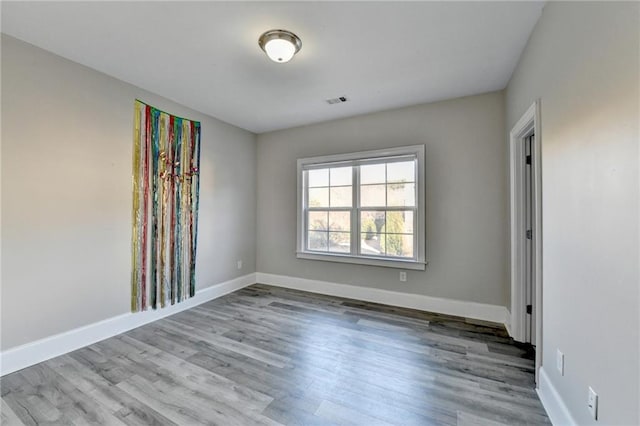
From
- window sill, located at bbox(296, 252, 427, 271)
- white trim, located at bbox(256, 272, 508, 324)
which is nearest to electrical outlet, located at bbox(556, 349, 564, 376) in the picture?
white trim, located at bbox(256, 272, 508, 324)

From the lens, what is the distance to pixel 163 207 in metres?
3.17

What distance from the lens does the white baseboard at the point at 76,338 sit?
2.10m

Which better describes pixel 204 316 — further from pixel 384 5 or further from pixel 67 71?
pixel 384 5

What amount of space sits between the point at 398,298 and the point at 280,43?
3.17m

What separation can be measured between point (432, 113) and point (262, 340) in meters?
3.29

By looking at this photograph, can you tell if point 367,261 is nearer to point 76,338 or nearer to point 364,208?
point 364,208

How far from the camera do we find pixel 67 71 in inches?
94.9

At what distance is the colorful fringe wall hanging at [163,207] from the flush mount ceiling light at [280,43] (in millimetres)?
1800

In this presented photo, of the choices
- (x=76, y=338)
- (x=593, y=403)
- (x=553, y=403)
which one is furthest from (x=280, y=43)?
(x=76, y=338)

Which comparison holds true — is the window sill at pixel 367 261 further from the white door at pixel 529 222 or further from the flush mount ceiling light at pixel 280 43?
the flush mount ceiling light at pixel 280 43

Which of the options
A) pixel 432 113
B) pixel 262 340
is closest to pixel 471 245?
pixel 432 113

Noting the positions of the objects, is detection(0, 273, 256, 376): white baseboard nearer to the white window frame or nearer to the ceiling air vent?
the white window frame

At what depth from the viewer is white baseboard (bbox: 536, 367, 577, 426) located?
145 centimetres

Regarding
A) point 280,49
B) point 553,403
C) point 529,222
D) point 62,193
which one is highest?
point 280,49
